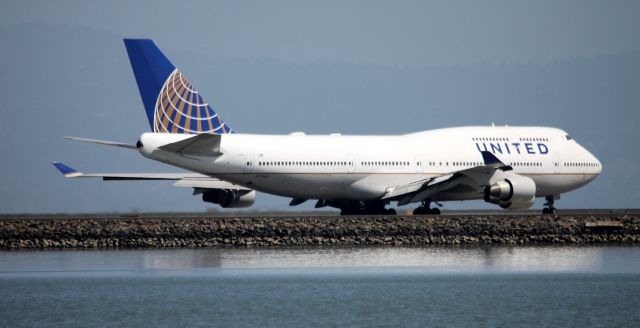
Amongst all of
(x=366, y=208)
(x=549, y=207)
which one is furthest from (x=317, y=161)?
(x=549, y=207)

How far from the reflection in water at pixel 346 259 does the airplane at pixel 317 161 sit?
5536 millimetres

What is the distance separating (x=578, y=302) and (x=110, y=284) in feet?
48.2

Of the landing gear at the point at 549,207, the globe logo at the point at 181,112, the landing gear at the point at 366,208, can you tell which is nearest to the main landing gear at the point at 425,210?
the landing gear at the point at 366,208

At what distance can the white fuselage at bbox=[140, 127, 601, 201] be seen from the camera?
56.2 meters

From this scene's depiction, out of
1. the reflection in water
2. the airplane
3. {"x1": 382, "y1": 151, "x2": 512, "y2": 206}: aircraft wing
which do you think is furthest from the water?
{"x1": 382, "y1": 151, "x2": 512, "y2": 206}: aircraft wing

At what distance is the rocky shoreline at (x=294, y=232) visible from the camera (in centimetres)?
5184

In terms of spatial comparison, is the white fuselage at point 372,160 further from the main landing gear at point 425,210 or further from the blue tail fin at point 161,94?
the blue tail fin at point 161,94

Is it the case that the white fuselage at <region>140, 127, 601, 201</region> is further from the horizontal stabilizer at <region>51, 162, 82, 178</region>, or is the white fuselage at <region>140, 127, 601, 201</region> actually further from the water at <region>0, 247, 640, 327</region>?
the water at <region>0, 247, 640, 327</region>

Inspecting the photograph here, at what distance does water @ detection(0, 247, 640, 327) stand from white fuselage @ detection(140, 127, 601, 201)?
5.85 metres

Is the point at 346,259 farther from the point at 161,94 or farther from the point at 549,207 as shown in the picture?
the point at 549,207

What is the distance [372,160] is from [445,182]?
11.3ft

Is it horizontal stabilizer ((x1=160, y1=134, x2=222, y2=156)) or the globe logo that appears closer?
horizontal stabilizer ((x1=160, y1=134, x2=222, y2=156))

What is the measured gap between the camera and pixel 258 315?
36.3 metres

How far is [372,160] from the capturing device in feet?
194
